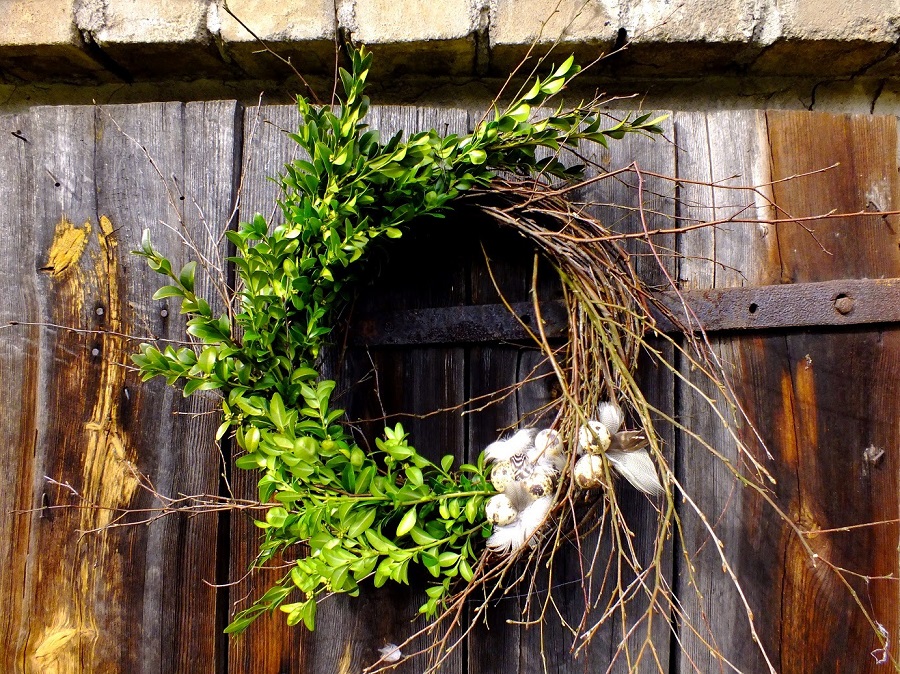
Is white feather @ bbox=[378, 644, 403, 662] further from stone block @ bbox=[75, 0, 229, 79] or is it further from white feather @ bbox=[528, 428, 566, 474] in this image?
stone block @ bbox=[75, 0, 229, 79]

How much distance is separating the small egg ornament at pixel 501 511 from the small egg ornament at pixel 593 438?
0.15 m

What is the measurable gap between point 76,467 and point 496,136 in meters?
1.00

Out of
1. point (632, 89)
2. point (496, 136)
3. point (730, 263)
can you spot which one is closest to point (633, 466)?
point (730, 263)

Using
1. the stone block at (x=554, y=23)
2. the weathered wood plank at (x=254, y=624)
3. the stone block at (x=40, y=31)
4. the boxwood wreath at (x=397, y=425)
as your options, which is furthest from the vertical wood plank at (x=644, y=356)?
the stone block at (x=40, y=31)

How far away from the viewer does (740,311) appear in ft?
3.62

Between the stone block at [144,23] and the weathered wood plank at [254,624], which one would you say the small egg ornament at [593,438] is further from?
the stone block at [144,23]

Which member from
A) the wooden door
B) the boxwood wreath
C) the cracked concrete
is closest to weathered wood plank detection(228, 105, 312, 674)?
the wooden door

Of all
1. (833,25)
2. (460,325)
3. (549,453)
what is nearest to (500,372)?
(460,325)

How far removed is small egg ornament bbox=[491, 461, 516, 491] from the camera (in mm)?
960

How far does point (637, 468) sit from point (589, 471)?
9 cm

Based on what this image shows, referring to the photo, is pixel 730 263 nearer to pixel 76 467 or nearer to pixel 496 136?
pixel 496 136

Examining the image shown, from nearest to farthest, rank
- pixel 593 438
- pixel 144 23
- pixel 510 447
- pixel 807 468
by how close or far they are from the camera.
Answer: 1. pixel 593 438
2. pixel 510 447
3. pixel 807 468
4. pixel 144 23

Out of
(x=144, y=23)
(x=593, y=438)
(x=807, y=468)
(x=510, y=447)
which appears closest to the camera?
(x=593, y=438)

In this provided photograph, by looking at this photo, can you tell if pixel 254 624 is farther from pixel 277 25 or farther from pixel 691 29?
pixel 691 29
